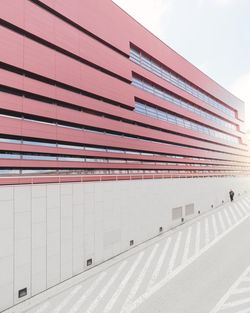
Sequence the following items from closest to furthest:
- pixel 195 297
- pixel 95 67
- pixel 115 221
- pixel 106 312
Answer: pixel 106 312 < pixel 195 297 < pixel 115 221 < pixel 95 67

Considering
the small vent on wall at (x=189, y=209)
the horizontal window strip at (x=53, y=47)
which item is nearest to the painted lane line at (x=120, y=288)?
the small vent on wall at (x=189, y=209)

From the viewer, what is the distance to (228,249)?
15.0 m

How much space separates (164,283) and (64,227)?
492 centimetres

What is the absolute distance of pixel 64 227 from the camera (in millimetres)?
11117

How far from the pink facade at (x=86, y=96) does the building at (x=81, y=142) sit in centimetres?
7

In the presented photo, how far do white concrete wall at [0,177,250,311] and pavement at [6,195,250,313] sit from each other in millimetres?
586

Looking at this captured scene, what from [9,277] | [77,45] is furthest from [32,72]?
[9,277]

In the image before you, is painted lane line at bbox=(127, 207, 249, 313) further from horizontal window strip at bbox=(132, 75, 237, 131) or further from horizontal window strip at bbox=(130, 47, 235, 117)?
horizontal window strip at bbox=(130, 47, 235, 117)

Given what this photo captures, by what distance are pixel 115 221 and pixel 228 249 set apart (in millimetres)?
7057

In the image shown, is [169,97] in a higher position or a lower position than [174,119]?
higher

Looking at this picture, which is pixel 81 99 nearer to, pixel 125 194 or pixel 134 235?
pixel 125 194

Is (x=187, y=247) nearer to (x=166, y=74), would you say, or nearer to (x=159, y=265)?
(x=159, y=265)

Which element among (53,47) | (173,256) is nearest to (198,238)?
(173,256)

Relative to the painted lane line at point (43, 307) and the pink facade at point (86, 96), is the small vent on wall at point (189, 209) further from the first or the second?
the painted lane line at point (43, 307)
